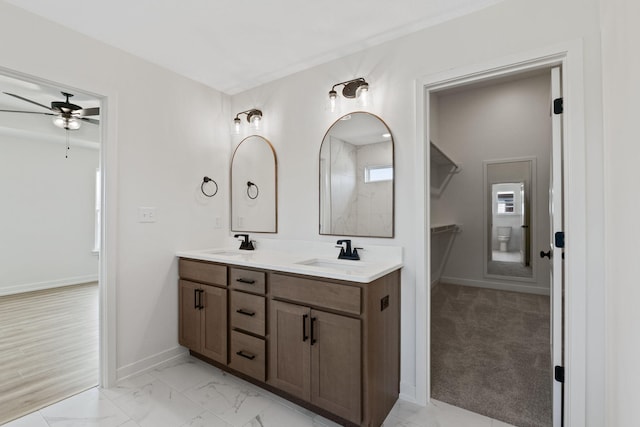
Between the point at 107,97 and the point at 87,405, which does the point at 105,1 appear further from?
the point at 87,405

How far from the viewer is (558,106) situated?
1671 mm

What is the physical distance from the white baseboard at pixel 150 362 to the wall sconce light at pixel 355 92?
2395 millimetres

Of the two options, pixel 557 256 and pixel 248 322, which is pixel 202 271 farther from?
pixel 557 256

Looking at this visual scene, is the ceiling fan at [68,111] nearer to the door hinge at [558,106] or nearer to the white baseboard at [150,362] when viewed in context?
the white baseboard at [150,362]

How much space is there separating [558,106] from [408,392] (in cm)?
196

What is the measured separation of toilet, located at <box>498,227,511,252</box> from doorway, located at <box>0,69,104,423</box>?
17.1ft

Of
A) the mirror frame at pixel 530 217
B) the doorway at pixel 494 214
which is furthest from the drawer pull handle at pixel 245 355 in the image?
the mirror frame at pixel 530 217

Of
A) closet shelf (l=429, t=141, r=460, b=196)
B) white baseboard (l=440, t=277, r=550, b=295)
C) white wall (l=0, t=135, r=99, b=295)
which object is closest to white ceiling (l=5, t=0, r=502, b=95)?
closet shelf (l=429, t=141, r=460, b=196)

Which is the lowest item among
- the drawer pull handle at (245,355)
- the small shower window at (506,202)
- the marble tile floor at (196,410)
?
the marble tile floor at (196,410)

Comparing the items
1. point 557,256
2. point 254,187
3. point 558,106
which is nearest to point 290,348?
point 254,187

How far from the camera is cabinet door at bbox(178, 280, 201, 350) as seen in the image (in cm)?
242

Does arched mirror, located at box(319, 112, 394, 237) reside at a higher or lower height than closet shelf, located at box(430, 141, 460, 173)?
lower

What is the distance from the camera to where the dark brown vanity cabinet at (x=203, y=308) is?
7.32 ft

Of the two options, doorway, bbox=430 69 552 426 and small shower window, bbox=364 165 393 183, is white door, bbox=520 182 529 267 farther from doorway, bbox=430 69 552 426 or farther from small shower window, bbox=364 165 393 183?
small shower window, bbox=364 165 393 183
